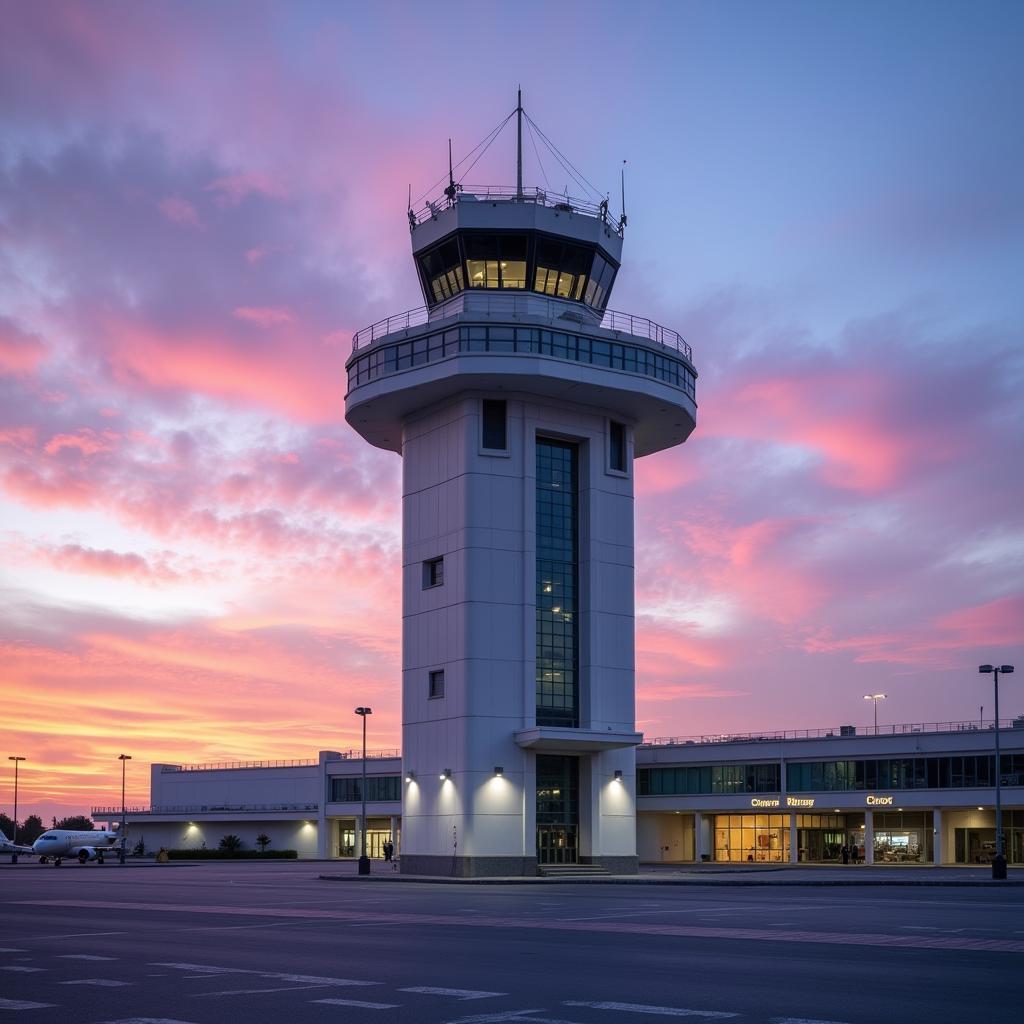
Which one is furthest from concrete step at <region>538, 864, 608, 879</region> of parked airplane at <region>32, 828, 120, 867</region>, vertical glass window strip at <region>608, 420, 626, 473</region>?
parked airplane at <region>32, 828, 120, 867</region>

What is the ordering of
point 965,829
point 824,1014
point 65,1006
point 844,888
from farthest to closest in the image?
point 965,829
point 844,888
point 65,1006
point 824,1014

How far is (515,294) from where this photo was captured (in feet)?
224

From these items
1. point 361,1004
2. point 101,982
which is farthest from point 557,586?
point 361,1004

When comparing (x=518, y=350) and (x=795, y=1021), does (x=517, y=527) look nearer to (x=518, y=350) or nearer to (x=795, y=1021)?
(x=518, y=350)

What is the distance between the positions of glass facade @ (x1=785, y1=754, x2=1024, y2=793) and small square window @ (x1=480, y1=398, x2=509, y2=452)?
35.3 metres

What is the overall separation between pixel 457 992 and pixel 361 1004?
4.73ft

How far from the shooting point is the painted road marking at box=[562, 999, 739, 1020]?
14008mm

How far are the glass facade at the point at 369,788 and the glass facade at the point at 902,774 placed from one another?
3021cm

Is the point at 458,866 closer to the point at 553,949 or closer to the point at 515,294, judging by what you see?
the point at 515,294

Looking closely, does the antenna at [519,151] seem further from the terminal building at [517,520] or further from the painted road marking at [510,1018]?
the painted road marking at [510,1018]

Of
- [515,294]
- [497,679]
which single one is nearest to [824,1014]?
[497,679]

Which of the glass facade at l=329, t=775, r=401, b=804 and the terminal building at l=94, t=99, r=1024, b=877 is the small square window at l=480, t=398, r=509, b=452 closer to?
the terminal building at l=94, t=99, r=1024, b=877

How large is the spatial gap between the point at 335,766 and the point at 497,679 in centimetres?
4674

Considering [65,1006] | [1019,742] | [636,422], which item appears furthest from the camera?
[1019,742]
